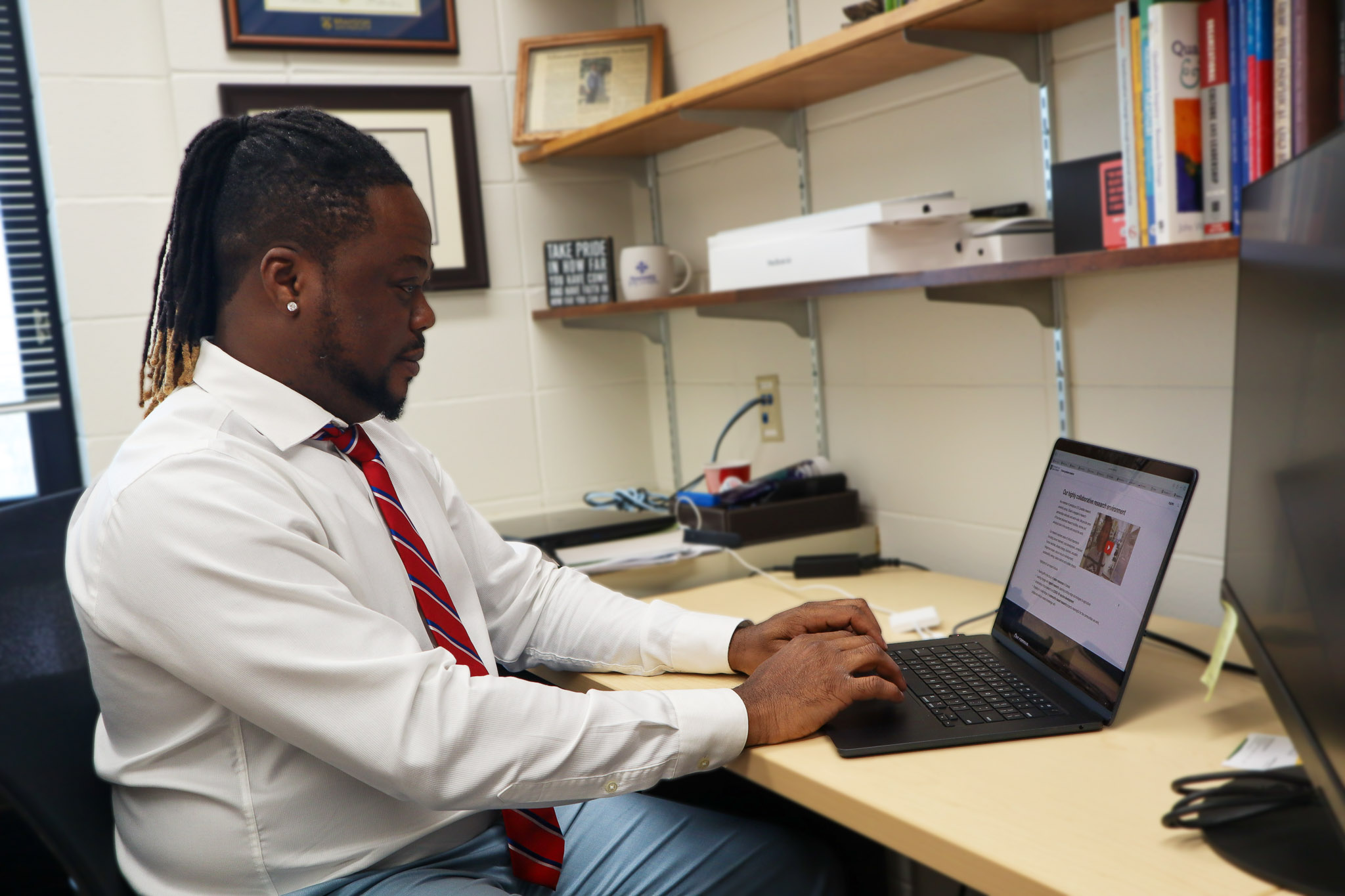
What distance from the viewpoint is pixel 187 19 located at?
91.1 inches

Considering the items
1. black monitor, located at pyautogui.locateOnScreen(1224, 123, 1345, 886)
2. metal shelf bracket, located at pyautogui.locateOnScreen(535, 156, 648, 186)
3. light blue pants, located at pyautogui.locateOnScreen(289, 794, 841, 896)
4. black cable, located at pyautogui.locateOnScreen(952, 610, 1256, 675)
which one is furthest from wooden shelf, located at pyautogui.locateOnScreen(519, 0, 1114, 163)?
light blue pants, located at pyautogui.locateOnScreen(289, 794, 841, 896)

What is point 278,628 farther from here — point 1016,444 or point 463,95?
point 463,95

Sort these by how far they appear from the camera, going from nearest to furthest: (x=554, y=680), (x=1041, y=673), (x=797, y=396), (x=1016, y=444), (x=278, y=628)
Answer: (x=278, y=628)
(x=1041, y=673)
(x=554, y=680)
(x=1016, y=444)
(x=797, y=396)

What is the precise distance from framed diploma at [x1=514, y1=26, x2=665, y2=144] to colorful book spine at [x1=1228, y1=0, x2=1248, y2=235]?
1536mm

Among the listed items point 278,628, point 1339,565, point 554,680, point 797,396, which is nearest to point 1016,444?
point 797,396

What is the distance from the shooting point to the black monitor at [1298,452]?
2.48 ft

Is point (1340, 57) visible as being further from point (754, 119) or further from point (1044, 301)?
point (754, 119)

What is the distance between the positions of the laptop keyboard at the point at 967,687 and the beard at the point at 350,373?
0.69m

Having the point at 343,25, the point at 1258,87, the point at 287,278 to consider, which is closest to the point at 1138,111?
the point at 1258,87

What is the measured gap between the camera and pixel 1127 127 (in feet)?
4.19

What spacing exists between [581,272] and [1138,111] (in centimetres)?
156

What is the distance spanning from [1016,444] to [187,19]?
193 centimetres

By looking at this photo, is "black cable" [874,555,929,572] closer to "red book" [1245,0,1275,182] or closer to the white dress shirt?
the white dress shirt

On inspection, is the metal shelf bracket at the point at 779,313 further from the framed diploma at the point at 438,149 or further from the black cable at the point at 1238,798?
the black cable at the point at 1238,798
